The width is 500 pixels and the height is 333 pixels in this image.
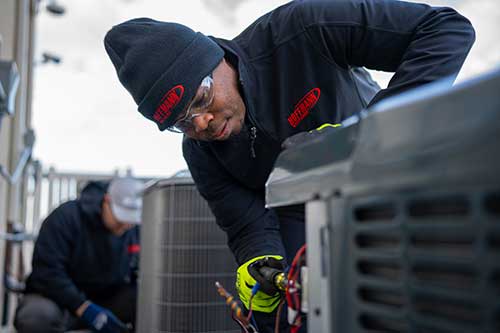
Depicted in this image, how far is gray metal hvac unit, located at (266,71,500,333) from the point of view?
1.29ft

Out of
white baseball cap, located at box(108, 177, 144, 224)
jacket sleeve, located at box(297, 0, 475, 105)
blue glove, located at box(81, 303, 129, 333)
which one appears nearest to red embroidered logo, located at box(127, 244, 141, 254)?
white baseball cap, located at box(108, 177, 144, 224)

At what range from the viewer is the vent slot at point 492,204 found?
39 cm

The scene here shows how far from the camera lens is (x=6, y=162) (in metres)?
3.47

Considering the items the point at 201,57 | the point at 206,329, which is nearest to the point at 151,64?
the point at 201,57

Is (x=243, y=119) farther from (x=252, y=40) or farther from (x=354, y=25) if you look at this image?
(x=354, y=25)

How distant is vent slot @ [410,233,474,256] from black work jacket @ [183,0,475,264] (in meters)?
0.55

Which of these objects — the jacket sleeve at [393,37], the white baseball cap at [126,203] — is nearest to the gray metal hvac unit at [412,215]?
the jacket sleeve at [393,37]

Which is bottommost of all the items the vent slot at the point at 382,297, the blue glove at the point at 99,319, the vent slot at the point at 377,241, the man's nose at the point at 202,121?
the blue glove at the point at 99,319

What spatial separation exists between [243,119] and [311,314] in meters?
0.76

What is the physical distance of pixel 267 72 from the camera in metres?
1.31

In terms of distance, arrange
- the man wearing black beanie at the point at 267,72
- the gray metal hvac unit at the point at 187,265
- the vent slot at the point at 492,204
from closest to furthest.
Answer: the vent slot at the point at 492,204
the man wearing black beanie at the point at 267,72
the gray metal hvac unit at the point at 187,265

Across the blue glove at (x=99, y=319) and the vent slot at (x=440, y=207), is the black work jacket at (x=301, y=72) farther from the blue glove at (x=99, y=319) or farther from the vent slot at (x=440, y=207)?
the blue glove at (x=99, y=319)

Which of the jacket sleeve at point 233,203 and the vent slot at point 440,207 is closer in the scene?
the vent slot at point 440,207

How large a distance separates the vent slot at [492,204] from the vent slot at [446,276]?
0.16 feet
